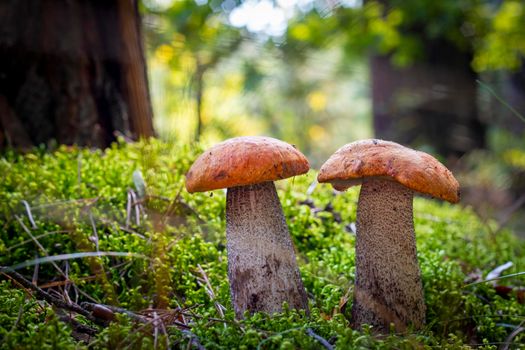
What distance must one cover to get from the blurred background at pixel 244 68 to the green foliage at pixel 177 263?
48 centimetres

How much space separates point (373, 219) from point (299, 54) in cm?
277

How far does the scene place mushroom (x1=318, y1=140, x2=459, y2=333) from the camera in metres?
1.58

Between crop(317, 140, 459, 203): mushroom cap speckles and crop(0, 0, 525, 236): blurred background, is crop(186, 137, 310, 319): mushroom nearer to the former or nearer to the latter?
crop(317, 140, 459, 203): mushroom cap speckles

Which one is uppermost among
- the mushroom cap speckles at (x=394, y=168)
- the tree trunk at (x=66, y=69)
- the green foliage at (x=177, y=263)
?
the tree trunk at (x=66, y=69)

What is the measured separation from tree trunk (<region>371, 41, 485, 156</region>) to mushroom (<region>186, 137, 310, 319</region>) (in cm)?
487

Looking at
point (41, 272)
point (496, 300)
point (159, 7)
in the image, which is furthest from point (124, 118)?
point (496, 300)

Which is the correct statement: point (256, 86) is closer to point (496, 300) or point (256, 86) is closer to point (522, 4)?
point (496, 300)

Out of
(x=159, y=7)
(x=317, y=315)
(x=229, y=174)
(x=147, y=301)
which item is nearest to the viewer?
(x=229, y=174)

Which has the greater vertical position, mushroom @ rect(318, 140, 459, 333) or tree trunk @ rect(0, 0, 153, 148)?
tree trunk @ rect(0, 0, 153, 148)

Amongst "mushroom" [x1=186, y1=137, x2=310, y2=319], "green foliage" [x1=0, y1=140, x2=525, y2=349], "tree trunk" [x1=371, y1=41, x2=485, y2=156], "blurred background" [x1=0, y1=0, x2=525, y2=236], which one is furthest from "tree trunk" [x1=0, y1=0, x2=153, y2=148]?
"tree trunk" [x1=371, y1=41, x2=485, y2=156]

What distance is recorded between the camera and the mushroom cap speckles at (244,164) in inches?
58.6

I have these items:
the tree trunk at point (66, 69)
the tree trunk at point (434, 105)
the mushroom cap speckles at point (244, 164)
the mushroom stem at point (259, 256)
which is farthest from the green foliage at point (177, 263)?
the tree trunk at point (434, 105)

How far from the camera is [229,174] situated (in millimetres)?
1483

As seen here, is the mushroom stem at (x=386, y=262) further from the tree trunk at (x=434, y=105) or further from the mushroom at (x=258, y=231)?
the tree trunk at (x=434, y=105)
